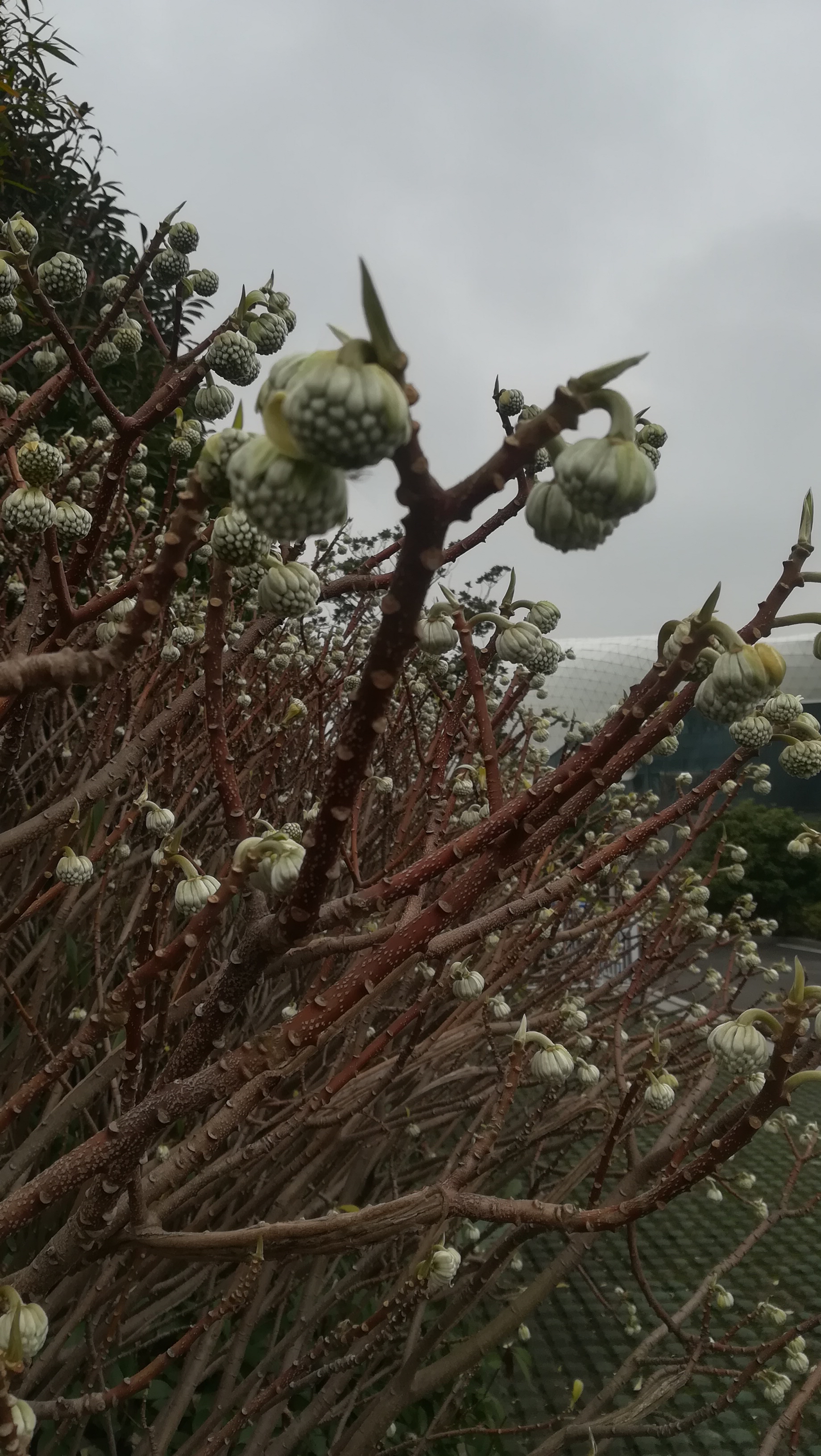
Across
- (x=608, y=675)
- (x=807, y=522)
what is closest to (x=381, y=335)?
(x=807, y=522)

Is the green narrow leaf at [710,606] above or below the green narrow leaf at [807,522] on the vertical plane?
below

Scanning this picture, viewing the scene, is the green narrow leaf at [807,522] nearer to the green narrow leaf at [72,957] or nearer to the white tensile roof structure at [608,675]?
the green narrow leaf at [72,957]

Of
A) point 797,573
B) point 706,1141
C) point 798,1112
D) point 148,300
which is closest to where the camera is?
point 797,573

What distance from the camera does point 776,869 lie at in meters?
13.0

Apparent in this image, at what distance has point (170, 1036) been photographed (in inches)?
106

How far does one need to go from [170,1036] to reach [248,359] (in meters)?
2.01

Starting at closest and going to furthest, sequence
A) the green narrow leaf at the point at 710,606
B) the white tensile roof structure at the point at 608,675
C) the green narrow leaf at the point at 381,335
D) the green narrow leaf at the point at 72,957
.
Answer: the green narrow leaf at the point at 381,335 → the green narrow leaf at the point at 710,606 → the green narrow leaf at the point at 72,957 → the white tensile roof structure at the point at 608,675

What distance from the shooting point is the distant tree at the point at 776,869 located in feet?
42.3

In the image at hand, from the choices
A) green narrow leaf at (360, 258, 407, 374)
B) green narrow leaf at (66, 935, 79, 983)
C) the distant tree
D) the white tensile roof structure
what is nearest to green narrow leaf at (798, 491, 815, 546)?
green narrow leaf at (360, 258, 407, 374)

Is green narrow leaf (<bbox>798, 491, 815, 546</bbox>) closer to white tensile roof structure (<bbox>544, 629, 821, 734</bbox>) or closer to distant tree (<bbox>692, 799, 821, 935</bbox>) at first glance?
distant tree (<bbox>692, 799, 821, 935</bbox>)

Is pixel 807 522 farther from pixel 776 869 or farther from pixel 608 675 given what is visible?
pixel 608 675

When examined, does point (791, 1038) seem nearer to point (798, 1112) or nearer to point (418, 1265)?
point (418, 1265)

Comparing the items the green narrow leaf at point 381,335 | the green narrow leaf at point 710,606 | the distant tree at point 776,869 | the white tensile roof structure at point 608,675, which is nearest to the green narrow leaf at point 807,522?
the green narrow leaf at point 710,606

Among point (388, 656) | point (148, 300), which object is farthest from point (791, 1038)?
point (148, 300)
